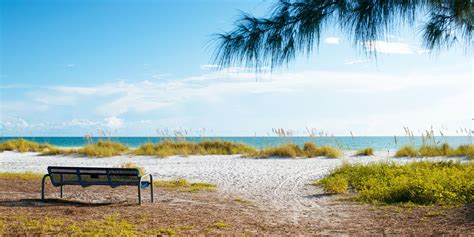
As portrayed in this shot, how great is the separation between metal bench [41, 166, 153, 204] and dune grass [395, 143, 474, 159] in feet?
39.6

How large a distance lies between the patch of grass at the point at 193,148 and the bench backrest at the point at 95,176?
10.7 m

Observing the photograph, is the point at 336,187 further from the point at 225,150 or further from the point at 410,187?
the point at 225,150

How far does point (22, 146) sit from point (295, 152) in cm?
1249

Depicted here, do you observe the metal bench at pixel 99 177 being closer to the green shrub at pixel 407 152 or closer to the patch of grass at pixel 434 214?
the patch of grass at pixel 434 214

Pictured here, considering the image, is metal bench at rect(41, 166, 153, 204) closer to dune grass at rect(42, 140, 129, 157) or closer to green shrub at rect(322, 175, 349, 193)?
green shrub at rect(322, 175, 349, 193)

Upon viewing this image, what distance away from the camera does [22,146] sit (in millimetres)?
22781

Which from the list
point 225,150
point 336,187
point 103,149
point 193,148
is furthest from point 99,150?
point 336,187

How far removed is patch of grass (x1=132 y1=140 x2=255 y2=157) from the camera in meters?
19.4

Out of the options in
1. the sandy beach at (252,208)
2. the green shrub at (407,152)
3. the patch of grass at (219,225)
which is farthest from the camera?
the green shrub at (407,152)

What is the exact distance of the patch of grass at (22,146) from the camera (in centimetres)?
2262

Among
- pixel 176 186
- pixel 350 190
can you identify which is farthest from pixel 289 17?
pixel 176 186

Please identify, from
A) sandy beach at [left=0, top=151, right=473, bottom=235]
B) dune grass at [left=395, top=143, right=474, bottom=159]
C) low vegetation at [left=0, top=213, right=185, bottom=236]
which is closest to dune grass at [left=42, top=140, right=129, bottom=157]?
sandy beach at [left=0, top=151, right=473, bottom=235]

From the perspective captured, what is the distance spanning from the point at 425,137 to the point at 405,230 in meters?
9.76

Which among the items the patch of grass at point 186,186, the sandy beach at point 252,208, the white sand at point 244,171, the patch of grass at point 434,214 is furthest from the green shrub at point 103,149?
the patch of grass at point 434,214
